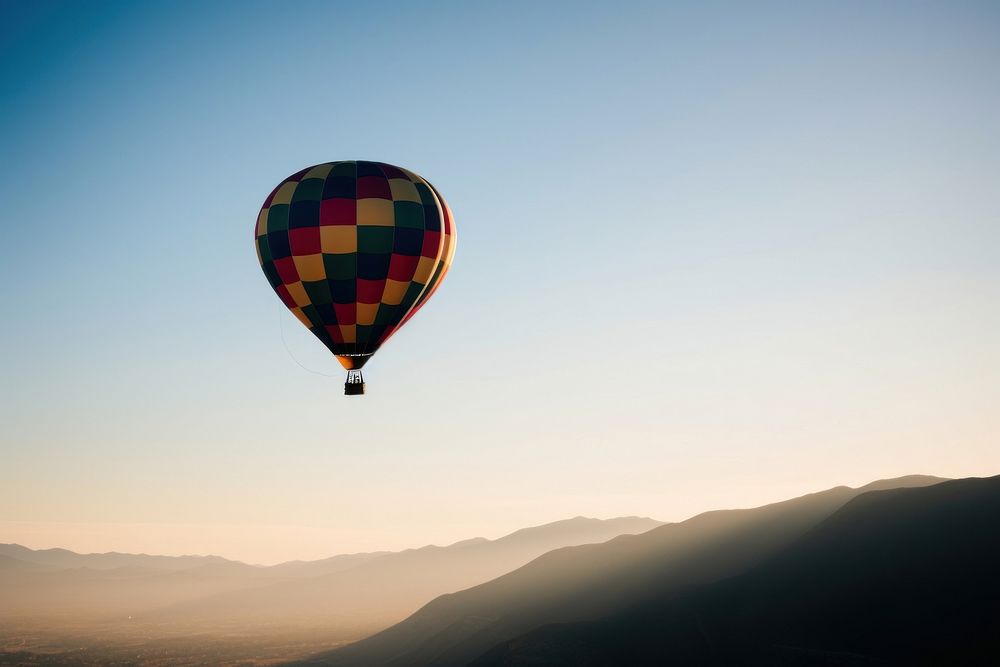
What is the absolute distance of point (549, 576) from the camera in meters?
151

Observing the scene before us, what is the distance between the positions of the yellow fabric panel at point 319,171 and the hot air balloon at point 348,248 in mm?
A: 62

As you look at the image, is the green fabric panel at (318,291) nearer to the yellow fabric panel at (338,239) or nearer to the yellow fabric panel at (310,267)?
the yellow fabric panel at (310,267)

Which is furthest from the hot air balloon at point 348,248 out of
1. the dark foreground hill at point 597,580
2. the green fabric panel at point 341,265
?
the dark foreground hill at point 597,580

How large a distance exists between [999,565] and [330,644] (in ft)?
510

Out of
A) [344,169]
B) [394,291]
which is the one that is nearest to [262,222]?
[344,169]

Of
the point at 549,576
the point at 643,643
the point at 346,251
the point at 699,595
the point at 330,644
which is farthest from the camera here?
the point at 330,644

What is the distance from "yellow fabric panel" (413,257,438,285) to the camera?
4984 centimetres

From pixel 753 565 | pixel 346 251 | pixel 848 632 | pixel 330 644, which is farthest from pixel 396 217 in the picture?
pixel 330 644

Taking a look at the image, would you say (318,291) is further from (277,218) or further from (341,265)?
(277,218)

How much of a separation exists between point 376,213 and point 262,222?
7.36 metres

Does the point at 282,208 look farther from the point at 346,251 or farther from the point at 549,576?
the point at 549,576

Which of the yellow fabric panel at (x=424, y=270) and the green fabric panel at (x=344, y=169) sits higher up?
the green fabric panel at (x=344, y=169)

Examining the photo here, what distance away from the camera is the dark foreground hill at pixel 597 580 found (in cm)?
11300

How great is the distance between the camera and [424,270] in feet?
165
